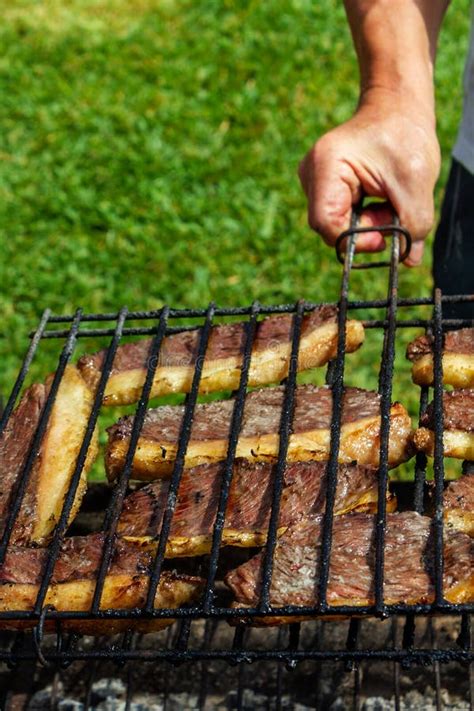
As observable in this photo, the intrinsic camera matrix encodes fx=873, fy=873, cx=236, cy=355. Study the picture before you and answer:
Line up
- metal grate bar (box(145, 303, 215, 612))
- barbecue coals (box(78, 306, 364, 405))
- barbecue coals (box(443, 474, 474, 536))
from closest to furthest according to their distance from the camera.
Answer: metal grate bar (box(145, 303, 215, 612)) < barbecue coals (box(443, 474, 474, 536)) < barbecue coals (box(78, 306, 364, 405))

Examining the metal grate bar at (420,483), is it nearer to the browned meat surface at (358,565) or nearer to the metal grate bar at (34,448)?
the browned meat surface at (358,565)

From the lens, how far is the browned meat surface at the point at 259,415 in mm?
2850

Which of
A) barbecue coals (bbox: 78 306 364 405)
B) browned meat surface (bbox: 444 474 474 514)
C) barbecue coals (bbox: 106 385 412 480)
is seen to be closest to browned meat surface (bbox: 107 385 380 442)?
barbecue coals (bbox: 106 385 412 480)

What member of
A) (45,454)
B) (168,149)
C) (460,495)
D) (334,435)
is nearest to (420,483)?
(460,495)

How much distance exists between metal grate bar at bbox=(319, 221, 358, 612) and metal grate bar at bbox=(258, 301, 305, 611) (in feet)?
0.45

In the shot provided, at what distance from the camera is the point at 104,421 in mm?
5539

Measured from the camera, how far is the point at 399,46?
3.63 meters

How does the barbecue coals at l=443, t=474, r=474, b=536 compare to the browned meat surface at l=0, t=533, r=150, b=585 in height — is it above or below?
above

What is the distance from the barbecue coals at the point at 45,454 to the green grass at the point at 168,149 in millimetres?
2800

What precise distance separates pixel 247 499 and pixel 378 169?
1.55 meters

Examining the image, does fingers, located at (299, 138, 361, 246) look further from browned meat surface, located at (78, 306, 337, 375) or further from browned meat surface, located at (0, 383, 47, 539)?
browned meat surface, located at (0, 383, 47, 539)

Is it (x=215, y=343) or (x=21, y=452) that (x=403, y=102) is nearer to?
(x=215, y=343)

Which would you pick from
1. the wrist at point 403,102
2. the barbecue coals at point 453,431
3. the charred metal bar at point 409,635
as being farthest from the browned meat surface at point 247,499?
the wrist at point 403,102

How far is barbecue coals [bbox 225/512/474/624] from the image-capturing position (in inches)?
89.5
